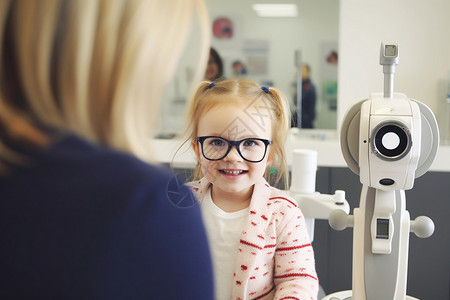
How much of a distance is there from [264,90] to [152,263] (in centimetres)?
69

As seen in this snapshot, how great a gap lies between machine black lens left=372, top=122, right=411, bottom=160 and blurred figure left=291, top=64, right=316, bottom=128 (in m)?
3.13

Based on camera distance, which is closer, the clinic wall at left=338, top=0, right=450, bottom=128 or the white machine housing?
the white machine housing

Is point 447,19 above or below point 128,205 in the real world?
above

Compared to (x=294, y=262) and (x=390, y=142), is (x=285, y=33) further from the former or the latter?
(x=294, y=262)

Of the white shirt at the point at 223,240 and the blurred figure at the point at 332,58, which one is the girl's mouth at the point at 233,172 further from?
the blurred figure at the point at 332,58

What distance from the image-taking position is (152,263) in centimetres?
41

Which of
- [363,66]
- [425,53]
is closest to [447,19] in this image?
[425,53]

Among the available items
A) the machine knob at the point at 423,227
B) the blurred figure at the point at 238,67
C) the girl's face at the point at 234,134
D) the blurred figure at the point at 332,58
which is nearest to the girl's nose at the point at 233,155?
the girl's face at the point at 234,134

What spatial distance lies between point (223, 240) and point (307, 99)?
337 centimetres

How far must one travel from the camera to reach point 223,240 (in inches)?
39.8

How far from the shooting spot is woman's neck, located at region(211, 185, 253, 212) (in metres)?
1.06

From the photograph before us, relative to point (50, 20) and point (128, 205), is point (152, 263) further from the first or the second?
point (50, 20)

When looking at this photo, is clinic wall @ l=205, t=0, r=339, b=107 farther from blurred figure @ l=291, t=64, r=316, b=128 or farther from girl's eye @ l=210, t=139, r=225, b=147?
girl's eye @ l=210, t=139, r=225, b=147

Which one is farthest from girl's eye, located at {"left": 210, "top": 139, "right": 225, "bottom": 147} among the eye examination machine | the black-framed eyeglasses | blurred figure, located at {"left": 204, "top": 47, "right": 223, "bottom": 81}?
blurred figure, located at {"left": 204, "top": 47, "right": 223, "bottom": 81}
